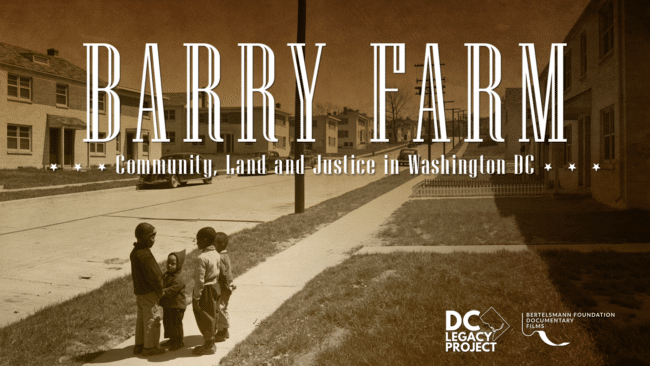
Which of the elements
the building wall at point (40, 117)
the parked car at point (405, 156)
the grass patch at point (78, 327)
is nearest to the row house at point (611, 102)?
the grass patch at point (78, 327)

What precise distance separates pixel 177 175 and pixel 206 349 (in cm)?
2154

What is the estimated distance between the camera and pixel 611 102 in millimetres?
13820

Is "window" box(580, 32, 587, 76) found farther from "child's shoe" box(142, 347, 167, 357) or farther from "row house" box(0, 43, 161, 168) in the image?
"row house" box(0, 43, 161, 168)

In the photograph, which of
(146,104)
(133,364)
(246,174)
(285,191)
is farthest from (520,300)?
(146,104)

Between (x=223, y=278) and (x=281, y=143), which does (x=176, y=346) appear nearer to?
(x=223, y=278)

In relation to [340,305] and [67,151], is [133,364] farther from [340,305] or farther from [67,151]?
[67,151]

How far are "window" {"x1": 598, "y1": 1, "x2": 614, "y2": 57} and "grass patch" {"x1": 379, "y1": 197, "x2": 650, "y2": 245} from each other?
4.27m

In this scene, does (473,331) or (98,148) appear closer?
(473,331)

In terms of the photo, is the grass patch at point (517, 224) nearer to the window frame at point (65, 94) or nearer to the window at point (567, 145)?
the window at point (567, 145)

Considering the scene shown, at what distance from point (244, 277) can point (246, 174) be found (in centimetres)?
2774

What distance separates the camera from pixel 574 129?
62.5ft

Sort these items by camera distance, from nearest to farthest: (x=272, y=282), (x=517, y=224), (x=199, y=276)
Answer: (x=199, y=276)
(x=272, y=282)
(x=517, y=224)

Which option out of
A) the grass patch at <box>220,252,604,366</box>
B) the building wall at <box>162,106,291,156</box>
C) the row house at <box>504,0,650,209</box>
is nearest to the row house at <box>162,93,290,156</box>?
the building wall at <box>162,106,291,156</box>

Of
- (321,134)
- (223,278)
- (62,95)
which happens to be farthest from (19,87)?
(321,134)
